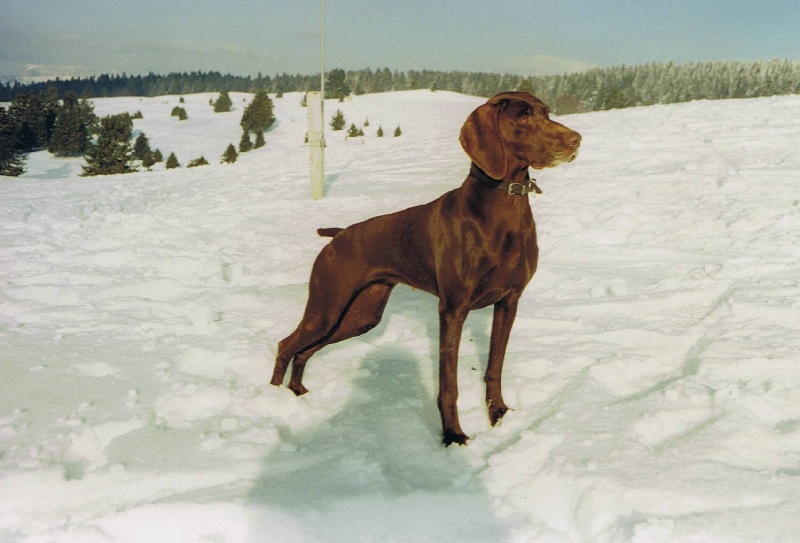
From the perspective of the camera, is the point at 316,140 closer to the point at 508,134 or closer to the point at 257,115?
the point at 508,134

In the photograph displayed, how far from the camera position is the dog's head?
249 centimetres

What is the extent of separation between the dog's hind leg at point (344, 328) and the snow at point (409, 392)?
140mm

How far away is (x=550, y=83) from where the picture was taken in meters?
112

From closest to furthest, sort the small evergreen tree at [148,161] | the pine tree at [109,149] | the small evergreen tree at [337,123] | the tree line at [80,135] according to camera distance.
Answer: the pine tree at [109,149]
the tree line at [80,135]
the small evergreen tree at [148,161]
the small evergreen tree at [337,123]

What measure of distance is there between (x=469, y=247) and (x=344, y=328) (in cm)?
110

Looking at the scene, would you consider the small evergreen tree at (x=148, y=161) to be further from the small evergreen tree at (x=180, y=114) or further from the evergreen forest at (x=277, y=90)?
the small evergreen tree at (x=180, y=114)

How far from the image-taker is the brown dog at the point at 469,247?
2.53m

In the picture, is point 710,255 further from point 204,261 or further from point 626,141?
point 626,141

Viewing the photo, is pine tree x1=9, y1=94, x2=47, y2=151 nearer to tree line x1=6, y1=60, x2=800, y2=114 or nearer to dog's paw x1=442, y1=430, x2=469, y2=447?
dog's paw x1=442, y1=430, x2=469, y2=447

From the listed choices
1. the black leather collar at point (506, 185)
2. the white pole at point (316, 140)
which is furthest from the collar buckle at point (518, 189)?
the white pole at point (316, 140)

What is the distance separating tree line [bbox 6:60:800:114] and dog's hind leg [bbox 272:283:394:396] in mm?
81910

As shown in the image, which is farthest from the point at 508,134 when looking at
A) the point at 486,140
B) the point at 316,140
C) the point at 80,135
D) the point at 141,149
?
the point at 80,135

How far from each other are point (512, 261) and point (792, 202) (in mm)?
5523

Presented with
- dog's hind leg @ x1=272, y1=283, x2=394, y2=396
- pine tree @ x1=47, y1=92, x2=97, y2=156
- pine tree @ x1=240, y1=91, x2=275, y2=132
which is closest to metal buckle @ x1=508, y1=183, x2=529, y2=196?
dog's hind leg @ x1=272, y1=283, x2=394, y2=396
